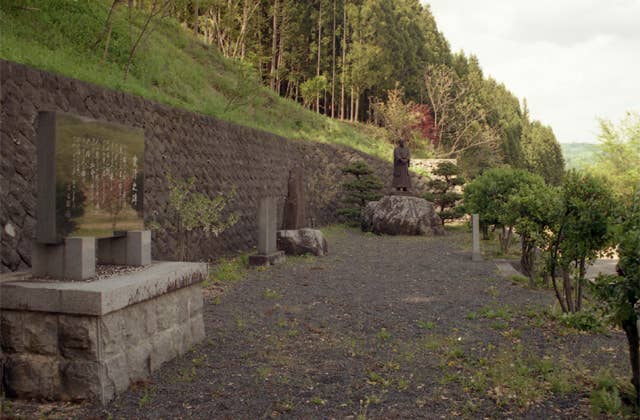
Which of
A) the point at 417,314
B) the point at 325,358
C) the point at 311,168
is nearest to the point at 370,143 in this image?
the point at 311,168

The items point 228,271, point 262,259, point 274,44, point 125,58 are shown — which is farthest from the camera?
point 274,44

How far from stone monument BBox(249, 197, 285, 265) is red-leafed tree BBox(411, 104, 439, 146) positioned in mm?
22029

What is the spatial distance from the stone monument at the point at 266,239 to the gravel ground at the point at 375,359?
167 centimetres

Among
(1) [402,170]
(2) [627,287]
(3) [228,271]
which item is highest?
(1) [402,170]

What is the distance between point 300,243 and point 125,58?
553 centimetres

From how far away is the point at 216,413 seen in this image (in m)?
3.24

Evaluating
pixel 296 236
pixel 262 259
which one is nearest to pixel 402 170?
pixel 296 236

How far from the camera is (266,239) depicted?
9383 mm

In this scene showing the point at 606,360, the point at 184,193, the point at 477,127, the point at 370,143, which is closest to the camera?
the point at 606,360

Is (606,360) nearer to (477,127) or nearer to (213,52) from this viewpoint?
(213,52)

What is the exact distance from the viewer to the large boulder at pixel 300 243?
10445mm

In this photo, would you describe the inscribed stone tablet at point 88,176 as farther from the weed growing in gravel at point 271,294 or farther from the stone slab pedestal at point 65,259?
the weed growing in gravel at point 271,294

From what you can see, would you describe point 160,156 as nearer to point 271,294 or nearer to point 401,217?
point 271,294

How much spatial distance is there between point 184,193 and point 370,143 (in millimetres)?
19138
